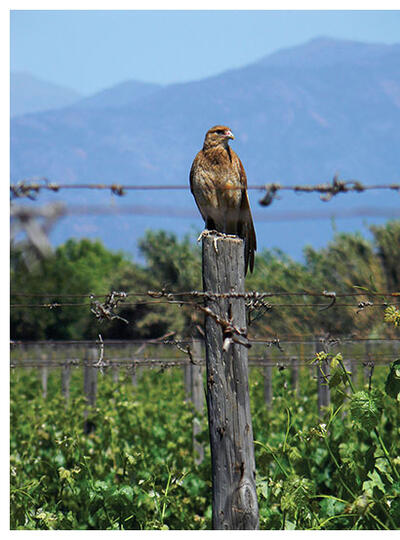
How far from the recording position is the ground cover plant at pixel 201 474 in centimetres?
400

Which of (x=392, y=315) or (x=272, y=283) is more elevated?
(x=272, y=283)

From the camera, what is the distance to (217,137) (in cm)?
463

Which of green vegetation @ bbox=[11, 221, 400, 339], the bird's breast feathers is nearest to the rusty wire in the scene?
the bird's breast feathers

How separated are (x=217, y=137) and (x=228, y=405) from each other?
6.85 ft

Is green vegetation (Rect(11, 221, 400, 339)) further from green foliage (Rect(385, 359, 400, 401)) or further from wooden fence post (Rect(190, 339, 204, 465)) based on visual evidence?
green foliage (Rect(385, 359, 400, 401))

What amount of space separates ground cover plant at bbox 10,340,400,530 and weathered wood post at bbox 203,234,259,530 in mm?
539

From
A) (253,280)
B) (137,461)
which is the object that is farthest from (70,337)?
(137,461)

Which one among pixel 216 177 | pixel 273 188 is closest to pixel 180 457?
pixel 216 177

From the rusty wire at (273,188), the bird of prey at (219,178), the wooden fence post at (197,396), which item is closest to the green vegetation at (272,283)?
the wooden fence post at (197,396)

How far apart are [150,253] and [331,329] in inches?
726

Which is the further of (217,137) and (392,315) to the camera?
(217,137)

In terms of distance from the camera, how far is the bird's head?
4617 mm

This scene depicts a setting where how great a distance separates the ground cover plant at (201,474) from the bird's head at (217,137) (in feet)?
4.95

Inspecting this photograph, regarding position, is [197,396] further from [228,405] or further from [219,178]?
[228,405]
